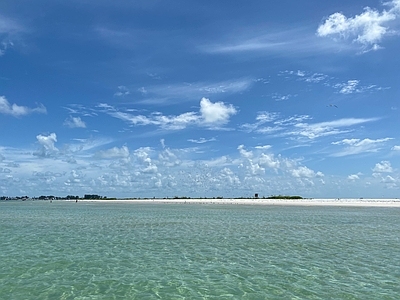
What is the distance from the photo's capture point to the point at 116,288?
14.3 meters

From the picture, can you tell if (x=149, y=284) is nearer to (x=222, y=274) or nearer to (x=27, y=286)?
(x=222, y=274)

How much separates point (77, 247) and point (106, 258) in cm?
508

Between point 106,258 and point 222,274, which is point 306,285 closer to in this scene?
point 222,274

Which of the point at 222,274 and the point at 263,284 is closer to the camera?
the point at 263,284

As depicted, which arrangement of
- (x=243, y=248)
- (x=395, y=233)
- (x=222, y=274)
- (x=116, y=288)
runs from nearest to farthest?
(x=116, y=288) < (x=222, y=274) < (x=243, y=248) < (x=395, y=233)

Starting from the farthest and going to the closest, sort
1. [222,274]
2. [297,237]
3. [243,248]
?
[297,237]
[243,248]
[222,274]

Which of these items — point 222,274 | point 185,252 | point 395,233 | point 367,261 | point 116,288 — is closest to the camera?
point 116,288

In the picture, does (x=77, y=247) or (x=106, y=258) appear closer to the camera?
(x=106, y=258)

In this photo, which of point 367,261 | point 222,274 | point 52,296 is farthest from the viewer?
point 367,261

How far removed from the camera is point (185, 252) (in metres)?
22.3

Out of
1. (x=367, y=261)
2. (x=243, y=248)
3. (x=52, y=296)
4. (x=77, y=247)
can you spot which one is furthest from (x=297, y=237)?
(x=52, y=296)

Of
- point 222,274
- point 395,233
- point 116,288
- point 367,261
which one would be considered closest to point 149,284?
point 116,288

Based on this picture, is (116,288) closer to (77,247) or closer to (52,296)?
(52,296)

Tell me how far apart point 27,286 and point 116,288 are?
12.5 feet
